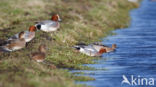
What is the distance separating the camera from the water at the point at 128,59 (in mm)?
13159

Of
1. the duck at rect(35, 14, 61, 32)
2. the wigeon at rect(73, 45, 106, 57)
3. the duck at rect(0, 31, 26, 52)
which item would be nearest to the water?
the wigeon at rect(73, 45, 106, 57)

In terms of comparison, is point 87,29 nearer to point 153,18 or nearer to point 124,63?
point 124,63

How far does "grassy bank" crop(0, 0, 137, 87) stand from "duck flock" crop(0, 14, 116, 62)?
0.75ft

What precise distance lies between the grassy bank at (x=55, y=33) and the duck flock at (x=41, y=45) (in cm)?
23

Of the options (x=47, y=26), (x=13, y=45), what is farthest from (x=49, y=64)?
(x=47, y=26)

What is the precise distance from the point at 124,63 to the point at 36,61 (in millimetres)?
3748

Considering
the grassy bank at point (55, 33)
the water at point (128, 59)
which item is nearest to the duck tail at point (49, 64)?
the grassy bank at point (55, 33)

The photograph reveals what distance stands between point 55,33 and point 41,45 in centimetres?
478

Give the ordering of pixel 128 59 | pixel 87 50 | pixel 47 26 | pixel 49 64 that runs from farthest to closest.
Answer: pixel 47 26 < pixel 128 59 < pixel 87 50 < pixel 49 64

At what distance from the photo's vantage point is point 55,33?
18.4 m

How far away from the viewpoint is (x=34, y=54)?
13.4 m

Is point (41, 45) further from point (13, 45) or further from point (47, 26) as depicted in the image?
point (47, 26)

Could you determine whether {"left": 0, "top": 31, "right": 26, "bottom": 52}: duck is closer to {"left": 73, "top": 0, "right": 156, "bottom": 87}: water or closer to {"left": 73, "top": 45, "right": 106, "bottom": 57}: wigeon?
{"left": 73, "top": 0, "right": 156, "bottom": 87}: water

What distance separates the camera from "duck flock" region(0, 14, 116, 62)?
44.3 ft
